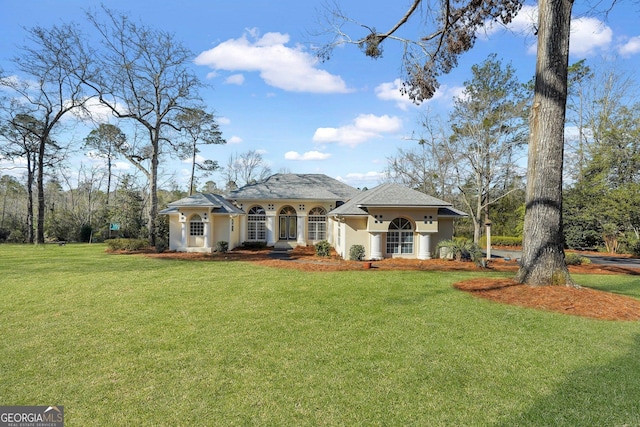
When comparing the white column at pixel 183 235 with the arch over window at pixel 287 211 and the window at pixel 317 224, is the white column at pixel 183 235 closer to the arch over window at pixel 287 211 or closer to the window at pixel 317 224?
the arch over window at pixel 287 211

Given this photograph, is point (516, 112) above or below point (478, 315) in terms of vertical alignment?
above

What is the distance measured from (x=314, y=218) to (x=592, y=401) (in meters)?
19.2

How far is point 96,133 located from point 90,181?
30.4 feet

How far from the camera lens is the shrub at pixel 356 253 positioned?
1540 cm

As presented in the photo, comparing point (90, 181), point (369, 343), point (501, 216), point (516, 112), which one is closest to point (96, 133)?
point (90, 181)

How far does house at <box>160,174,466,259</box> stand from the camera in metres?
15.8

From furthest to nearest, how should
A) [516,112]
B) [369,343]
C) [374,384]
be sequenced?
[516,112] < [369,343] < [374,384]

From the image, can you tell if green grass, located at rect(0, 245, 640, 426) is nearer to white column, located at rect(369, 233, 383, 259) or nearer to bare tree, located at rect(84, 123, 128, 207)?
white column, located at rect(369, 233, 383, 259)

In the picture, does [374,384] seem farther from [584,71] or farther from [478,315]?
[584,71]

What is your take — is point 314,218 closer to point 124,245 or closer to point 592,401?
point 124,245

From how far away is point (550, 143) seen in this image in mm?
7949

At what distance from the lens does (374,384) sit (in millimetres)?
3648

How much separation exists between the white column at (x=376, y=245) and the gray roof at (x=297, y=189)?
5.96 m

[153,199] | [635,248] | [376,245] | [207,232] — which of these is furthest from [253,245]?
[635,248]
